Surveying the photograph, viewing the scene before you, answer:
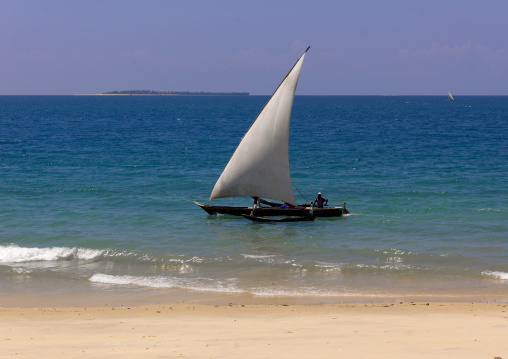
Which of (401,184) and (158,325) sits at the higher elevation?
(401,184)

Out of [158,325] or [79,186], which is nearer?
[158,325]

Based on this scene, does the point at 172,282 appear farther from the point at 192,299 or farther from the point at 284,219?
the point at 284,219

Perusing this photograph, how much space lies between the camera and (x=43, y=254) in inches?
987

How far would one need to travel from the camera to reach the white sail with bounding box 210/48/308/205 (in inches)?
1223

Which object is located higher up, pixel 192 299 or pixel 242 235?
pixel 242 235

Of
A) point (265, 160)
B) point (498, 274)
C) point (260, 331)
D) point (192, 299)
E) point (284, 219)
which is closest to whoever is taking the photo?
point (260, 331)

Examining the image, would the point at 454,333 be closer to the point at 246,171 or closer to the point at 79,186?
the point at 246,171

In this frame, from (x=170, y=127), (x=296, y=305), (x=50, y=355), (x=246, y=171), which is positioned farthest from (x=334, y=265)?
(x=170, y=127)

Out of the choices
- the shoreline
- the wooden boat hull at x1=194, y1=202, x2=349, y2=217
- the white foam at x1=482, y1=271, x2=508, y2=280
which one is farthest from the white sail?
the shoreline

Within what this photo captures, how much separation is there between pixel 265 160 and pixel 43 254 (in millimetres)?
12185

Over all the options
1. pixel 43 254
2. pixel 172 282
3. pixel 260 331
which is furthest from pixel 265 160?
pixel 260 331

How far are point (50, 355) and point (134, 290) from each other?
22.9ft

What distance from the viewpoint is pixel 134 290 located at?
20.7 metres

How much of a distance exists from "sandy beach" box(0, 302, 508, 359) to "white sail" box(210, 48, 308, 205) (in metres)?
14.2
